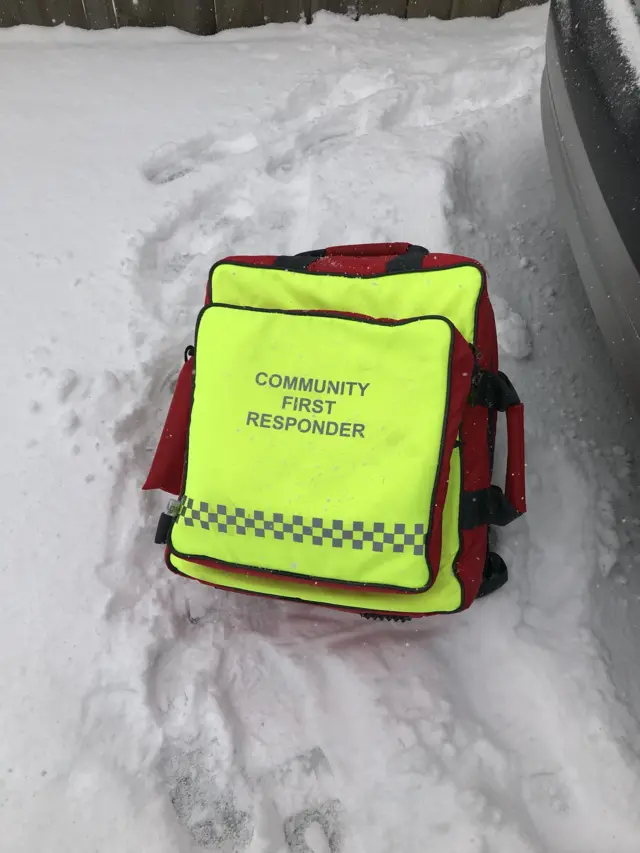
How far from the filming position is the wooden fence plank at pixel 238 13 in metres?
2.43

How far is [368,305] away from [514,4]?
71.1 inches

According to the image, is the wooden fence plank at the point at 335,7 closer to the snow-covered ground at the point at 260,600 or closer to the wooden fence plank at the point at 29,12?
the snow-covered ground at the point at 260,600

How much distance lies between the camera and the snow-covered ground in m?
1.25

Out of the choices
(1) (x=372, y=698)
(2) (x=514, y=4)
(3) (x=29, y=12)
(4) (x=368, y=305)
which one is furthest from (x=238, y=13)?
(1) (x=372, y=698)

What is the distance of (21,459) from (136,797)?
75cm

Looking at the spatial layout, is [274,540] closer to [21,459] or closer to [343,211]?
[21,459]

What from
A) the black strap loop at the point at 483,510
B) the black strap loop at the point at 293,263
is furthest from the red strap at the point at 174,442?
the black strap loop at the point at 483,510

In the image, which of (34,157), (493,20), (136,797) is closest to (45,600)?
(136,797)

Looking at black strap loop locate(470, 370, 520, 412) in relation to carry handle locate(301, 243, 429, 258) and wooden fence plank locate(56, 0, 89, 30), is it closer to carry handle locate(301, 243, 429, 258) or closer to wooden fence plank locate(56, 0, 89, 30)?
carry handle locate(301, 243, 429, 258)

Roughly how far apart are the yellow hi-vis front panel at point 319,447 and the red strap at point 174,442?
0.08 meters

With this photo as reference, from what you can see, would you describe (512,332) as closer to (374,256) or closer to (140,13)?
(374,256)

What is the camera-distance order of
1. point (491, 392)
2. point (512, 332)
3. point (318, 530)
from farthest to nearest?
point (512, 332) < point (491, 392) < point (318, 530)

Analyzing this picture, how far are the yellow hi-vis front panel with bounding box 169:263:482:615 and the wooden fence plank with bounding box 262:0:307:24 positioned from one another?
5.12ft

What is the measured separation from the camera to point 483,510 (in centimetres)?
128
